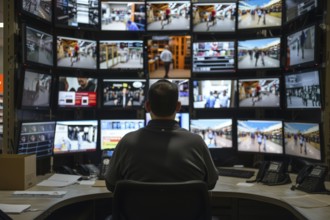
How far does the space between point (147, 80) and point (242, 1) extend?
1079mm

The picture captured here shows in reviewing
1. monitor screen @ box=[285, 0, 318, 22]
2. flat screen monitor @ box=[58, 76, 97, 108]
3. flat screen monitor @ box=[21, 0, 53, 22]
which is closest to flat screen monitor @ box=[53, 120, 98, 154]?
flat screen monitor @ box=[58, 76, 97, 108]

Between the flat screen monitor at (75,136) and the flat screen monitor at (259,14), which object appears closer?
the flat screen monitor at (75,136)

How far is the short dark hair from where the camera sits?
1.83 metres

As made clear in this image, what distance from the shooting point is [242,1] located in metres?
3.42

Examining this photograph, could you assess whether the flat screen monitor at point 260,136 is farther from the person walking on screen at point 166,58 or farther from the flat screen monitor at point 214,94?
the person walking on screen at point 166,58

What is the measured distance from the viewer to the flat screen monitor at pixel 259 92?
3.23 metres

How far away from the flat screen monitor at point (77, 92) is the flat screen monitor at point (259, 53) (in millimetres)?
1302

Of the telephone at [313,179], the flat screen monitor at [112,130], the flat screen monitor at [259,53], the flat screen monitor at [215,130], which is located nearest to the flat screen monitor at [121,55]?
the flat screen monitor at [112,130]

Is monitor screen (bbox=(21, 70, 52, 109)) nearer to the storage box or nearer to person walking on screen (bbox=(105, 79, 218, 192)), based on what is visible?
the storage box

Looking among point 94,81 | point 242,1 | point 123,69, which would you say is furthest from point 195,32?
point 94,81

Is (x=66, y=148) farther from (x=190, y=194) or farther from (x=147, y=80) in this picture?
(x=190, y=194)

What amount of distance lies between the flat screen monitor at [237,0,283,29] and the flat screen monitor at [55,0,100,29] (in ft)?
4.14

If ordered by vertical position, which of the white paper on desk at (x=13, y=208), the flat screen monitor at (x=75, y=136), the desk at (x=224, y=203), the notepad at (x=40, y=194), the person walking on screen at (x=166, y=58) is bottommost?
the desk at (x=224, y=203)

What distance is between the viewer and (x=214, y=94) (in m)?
3.47
